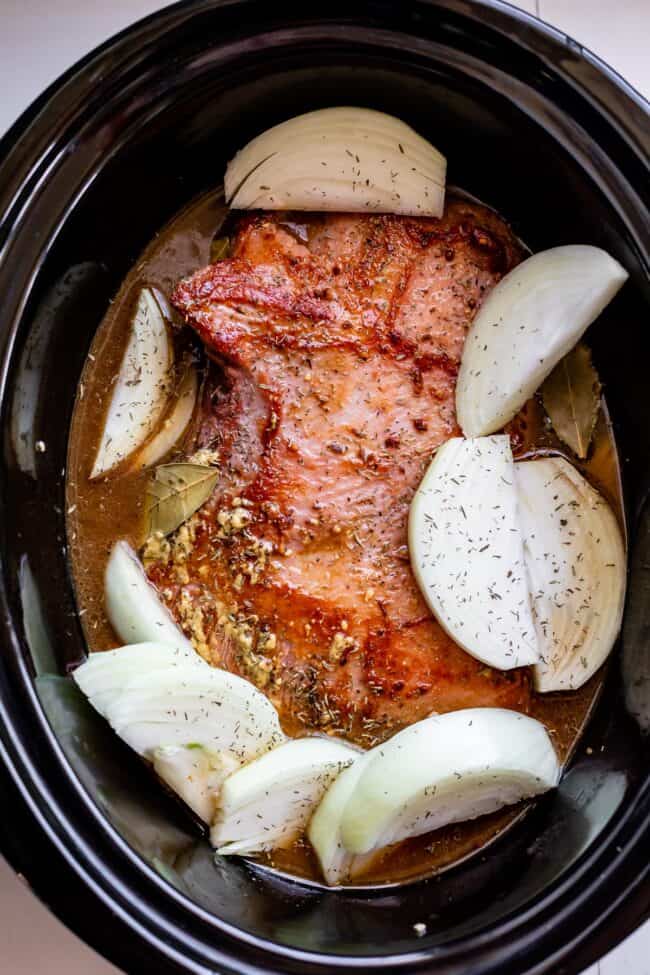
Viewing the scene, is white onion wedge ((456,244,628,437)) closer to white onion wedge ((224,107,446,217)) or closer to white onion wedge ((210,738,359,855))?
white onion wedge ((224,107,446,217))

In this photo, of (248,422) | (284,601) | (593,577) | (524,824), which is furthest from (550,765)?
(248,422)

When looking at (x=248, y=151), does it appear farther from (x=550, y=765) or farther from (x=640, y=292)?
(x=550, y=765)

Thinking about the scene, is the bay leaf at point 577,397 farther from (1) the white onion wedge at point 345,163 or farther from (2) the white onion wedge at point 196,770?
(2) the white onion wedge at point 196,770

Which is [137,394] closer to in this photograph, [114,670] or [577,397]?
[114,670]

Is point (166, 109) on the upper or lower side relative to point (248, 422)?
upper

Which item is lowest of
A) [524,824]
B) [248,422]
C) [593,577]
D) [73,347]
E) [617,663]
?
[524,824]

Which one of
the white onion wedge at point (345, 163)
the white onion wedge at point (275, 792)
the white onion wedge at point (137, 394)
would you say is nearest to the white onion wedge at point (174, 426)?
the white onion wedge at point (137, 394)

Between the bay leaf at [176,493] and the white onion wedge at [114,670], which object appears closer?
the white onion wedge at [114,670]
